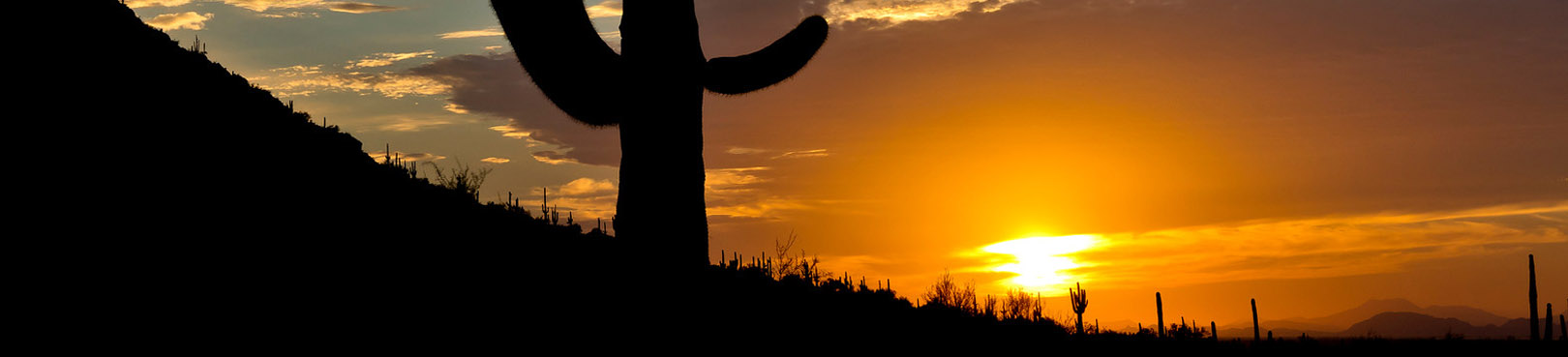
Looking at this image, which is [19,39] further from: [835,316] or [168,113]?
[835,316]

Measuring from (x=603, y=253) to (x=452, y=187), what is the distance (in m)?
6.94

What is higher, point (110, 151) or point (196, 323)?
point (110, 151)

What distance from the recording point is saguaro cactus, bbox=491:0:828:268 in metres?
12.4

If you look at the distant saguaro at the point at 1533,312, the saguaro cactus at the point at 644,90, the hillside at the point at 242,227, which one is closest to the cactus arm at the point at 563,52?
the saguaro cactus at the point at 644,90

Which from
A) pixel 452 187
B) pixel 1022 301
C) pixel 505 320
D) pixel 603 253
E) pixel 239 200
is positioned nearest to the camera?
pixel 505 320

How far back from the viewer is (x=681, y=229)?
1240cm

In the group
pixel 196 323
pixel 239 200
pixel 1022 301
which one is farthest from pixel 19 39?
pixel 1022 301

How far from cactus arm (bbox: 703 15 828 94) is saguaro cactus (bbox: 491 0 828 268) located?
526 millimetres

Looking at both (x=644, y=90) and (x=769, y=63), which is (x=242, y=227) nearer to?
(x=644, y=90)

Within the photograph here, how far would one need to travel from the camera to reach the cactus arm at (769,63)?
14180 mm

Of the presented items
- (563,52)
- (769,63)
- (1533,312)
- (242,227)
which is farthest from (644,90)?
(1533,312)

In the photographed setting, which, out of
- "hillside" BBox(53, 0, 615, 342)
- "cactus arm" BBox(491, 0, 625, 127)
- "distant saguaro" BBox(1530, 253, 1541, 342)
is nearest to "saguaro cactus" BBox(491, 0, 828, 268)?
"cactus arm" BBox(491, 0, 625, 127)

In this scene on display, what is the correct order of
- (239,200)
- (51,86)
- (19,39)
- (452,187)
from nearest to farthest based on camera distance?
1. (239,200)
2. (51,86)
3. (19,39)
4. (452,187)

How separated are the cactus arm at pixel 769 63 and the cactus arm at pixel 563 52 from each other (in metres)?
1.20
